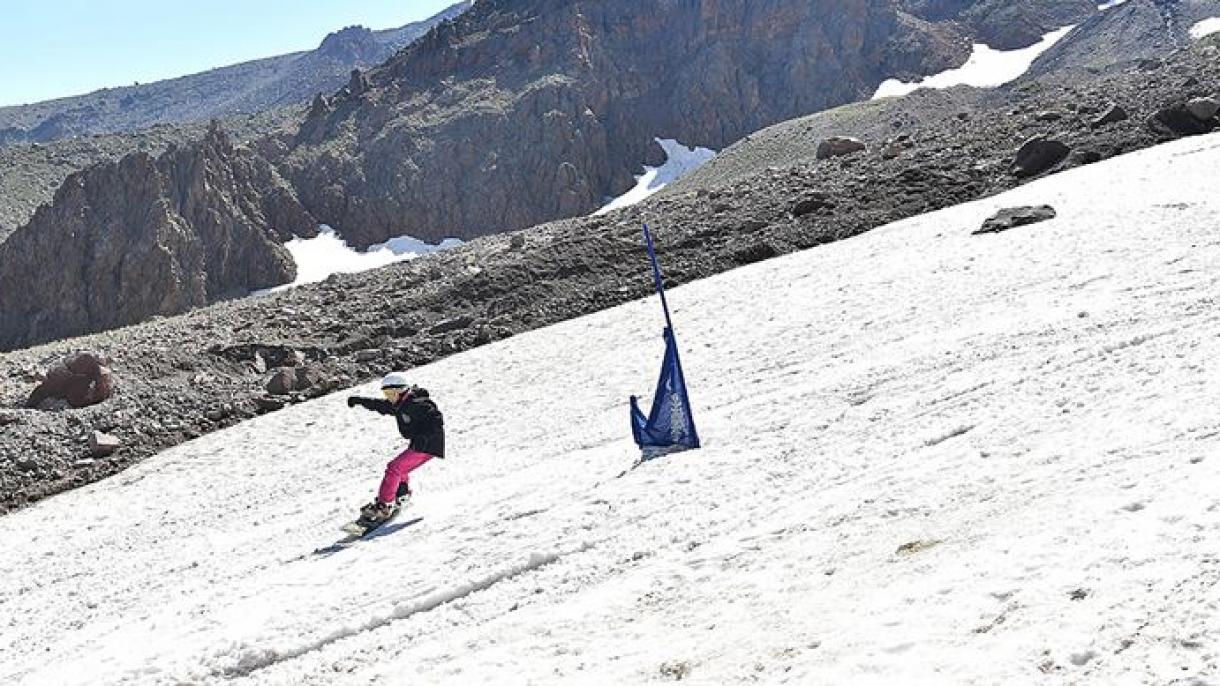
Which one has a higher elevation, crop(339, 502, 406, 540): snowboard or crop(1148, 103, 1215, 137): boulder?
crop(1148, 103, 1215, 137): boulder

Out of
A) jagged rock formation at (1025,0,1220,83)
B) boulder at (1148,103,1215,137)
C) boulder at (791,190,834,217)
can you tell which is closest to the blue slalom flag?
boulder at (791,190,834,217)

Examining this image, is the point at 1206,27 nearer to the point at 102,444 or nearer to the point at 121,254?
the point at 121,254

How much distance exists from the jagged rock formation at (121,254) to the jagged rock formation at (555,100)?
2297 cm

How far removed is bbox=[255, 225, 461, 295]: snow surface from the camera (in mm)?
132750

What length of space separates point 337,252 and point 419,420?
130 m

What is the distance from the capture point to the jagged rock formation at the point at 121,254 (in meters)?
109

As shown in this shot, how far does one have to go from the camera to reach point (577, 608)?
824cm

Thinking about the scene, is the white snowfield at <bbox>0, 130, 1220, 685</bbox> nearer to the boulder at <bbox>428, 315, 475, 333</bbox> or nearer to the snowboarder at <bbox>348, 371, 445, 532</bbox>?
the snowboarder at <bbox>348, 371, 445, 532</bbox>

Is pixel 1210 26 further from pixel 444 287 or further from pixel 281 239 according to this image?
pixel 444 287

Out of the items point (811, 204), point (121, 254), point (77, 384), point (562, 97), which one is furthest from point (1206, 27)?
point (77, 384)

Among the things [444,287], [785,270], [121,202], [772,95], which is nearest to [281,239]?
[121,202]

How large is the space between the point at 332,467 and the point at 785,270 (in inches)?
502

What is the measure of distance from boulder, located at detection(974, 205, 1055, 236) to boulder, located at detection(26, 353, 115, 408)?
65.7ft

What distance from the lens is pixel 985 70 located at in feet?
538
